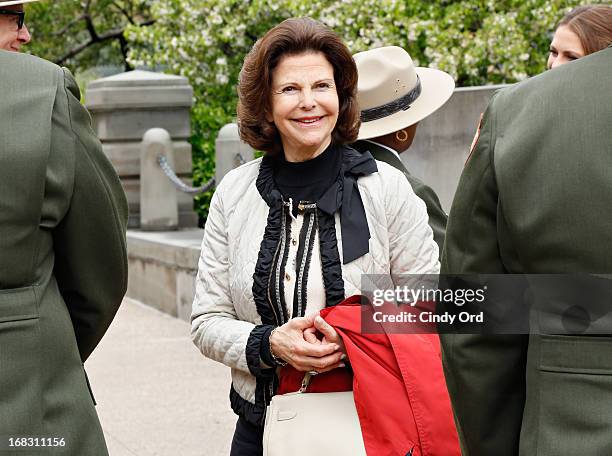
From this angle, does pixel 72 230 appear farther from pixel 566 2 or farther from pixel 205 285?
pixel 566 2

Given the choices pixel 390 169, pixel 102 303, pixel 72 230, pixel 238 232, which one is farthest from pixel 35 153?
pixel 390 169

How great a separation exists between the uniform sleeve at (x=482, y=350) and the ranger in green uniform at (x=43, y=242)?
86 cm

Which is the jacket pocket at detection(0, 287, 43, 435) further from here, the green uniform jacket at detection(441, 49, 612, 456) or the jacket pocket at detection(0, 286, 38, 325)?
the green uniform jacket at detection(441, 49, 612, 456)

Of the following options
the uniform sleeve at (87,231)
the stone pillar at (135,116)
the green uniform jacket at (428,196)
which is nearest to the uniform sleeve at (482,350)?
the uniform sleeve at (87,231)

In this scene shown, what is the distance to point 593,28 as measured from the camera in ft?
15.9

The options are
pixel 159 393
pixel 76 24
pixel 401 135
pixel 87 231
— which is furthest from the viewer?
pixel 76 24

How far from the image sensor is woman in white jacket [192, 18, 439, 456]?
11.8 feet

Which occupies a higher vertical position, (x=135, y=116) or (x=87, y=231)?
(x=87, y=231)

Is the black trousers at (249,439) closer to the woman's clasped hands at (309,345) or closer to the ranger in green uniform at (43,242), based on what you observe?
the woman's clasped hands at (309,345)

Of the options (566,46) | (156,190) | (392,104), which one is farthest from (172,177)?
(392,104)

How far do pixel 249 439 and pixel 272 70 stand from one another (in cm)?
107

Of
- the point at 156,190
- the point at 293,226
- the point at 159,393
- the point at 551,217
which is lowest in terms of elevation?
the point at 159,393

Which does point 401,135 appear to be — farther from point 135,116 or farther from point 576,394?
point 135,116

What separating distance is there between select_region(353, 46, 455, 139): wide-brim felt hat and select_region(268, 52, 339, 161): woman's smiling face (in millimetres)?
623
